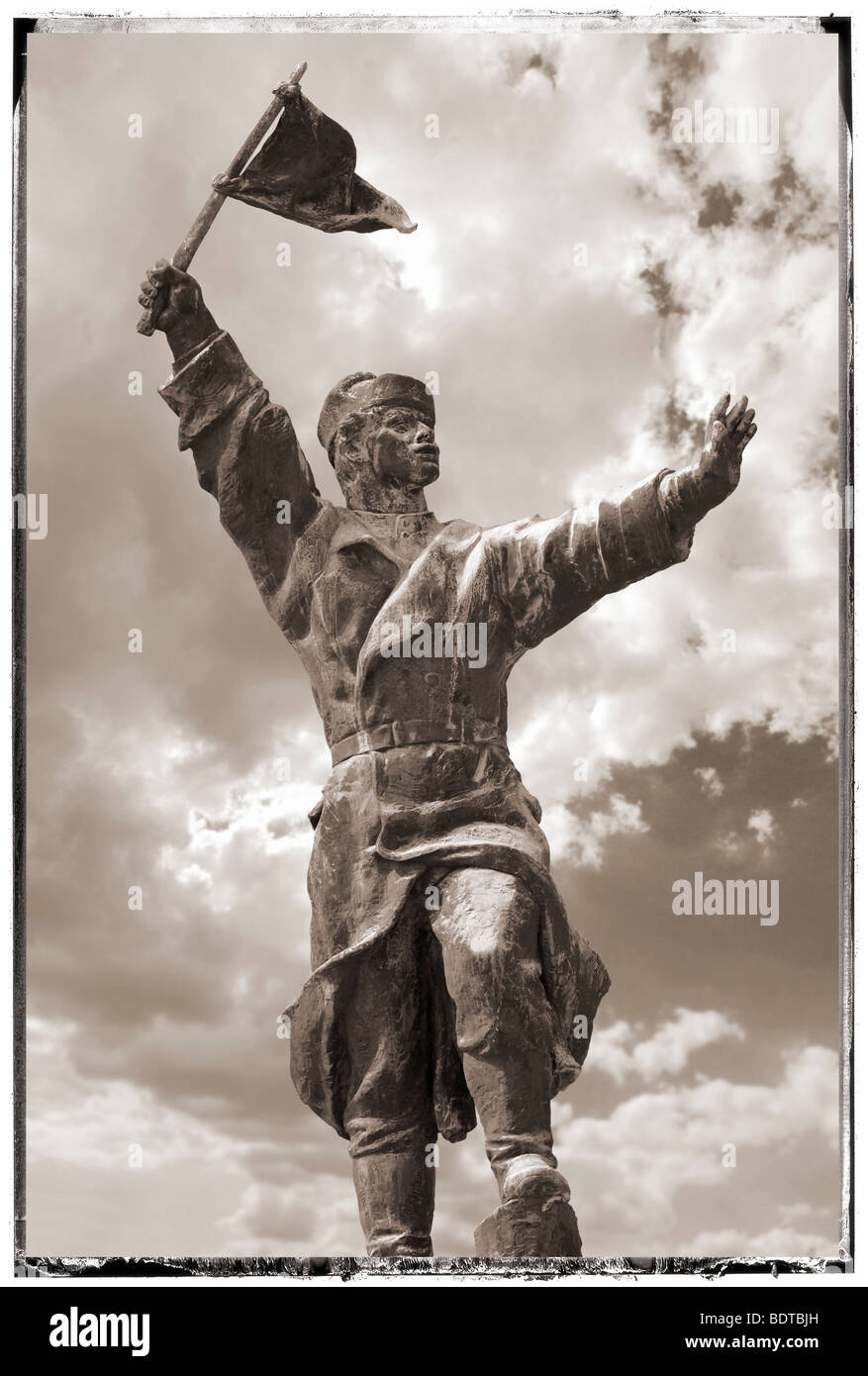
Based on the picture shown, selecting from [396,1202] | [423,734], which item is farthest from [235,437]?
[396,1202]

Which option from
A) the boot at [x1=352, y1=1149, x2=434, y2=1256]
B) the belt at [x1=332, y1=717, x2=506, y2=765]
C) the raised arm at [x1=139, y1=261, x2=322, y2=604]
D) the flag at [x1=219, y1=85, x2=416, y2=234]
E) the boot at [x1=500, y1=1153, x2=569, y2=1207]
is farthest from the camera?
the flag at [x1=219, y1=85, x2=416, y2=234]

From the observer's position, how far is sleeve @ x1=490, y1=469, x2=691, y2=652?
11602mm

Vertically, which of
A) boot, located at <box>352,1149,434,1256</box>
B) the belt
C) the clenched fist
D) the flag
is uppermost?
the flag

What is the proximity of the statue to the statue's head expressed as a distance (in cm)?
2

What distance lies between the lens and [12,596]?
12.5 meters

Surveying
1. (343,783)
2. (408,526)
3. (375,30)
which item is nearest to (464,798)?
(343,783)

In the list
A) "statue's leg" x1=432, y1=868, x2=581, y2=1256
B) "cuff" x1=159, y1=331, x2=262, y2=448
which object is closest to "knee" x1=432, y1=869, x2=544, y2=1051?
"statue's leg" x1=432, y1=868, x2=581, y2=1256

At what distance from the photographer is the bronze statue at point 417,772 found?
37.4 feet

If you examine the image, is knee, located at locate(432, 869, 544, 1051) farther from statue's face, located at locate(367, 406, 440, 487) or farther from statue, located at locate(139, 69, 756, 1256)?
statue's face, located at locate(367, 406, 440, 487)

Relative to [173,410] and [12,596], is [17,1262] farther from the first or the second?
[173,410]

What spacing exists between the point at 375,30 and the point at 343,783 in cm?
389
